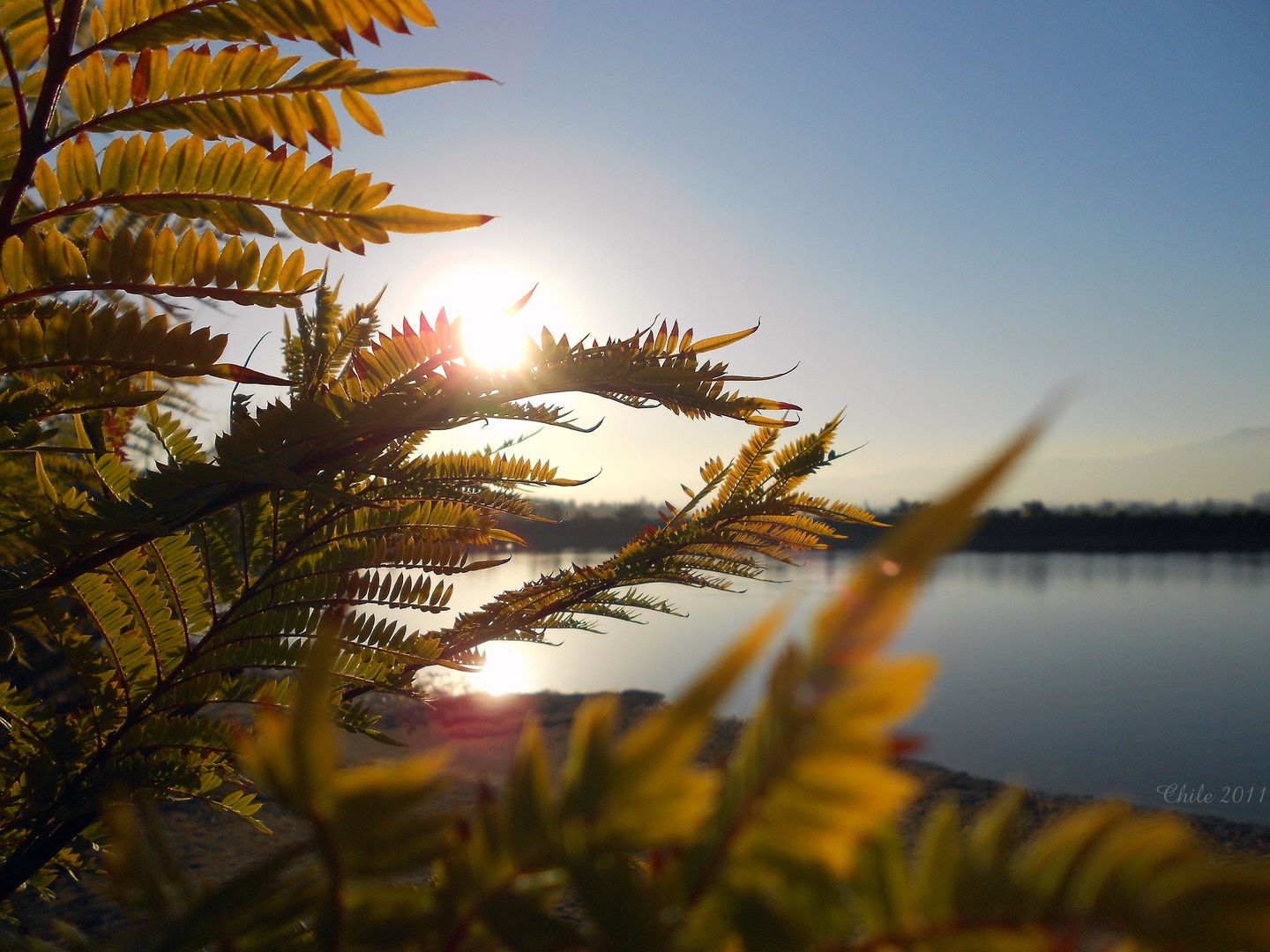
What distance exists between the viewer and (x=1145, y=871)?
10.4 inches

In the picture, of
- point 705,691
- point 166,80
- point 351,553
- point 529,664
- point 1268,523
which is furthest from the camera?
point 1268,523

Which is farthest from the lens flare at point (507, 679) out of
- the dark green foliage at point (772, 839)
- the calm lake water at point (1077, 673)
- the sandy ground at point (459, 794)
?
the dark green foliage at point (772, 839)

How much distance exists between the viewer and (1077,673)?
480 inches

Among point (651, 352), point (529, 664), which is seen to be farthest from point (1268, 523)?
point (651, 352)

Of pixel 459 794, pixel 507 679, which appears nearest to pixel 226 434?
pixel 459 794

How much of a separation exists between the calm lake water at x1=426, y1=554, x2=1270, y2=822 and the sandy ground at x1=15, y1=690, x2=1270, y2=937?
690mm

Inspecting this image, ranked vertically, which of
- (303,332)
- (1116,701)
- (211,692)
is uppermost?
(303,332)

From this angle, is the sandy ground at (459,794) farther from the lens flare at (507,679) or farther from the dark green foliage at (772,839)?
the dark green foliage at (772,839)

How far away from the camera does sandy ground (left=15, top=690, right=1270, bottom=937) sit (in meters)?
4.06

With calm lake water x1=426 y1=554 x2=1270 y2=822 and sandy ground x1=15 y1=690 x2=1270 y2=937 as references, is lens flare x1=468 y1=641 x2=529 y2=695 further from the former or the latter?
sandy ground x1=15 y1=690 x2=1270 y2=937

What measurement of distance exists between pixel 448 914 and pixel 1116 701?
12899 millimetres

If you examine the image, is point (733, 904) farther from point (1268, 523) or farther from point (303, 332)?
point (1268, 523)

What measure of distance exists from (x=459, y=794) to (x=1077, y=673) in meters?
11.3

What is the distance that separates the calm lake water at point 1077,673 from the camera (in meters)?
7.28
